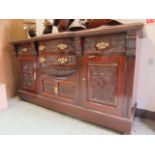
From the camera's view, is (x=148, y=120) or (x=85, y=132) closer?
(x=85, y=132)

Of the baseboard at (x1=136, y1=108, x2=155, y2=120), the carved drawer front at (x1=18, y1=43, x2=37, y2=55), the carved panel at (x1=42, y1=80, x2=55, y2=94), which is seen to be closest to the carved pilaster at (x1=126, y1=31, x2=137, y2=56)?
the baseboard at (x1=136, y1=108, x2=155, y2=120)

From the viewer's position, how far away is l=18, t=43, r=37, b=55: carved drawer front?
76.7 inches

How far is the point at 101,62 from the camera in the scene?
138cm

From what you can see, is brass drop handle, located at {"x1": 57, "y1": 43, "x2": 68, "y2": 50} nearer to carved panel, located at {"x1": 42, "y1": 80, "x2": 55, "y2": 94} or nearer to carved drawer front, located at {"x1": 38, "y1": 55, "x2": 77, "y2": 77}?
carved drawer front, located at {"x1": 38, "y1": 55, "x2": 77, "y2": 77}

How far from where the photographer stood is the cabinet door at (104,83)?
4.29 feet

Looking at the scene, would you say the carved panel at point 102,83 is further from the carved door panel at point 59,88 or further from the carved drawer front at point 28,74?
the carved drawer front at point 28,74

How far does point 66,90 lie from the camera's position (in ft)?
5.68

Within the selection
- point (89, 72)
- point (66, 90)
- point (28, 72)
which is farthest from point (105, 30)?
point (28, 72)

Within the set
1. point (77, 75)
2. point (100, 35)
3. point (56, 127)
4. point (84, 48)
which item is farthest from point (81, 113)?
point (100, 35)

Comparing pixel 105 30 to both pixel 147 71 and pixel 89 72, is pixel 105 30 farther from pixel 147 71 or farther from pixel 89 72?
pixel 147 71

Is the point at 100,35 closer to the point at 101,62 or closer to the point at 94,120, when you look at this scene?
the point at 101,62

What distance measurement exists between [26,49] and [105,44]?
127 centimetres

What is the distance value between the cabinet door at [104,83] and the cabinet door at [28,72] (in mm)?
894
